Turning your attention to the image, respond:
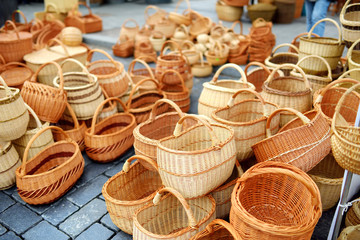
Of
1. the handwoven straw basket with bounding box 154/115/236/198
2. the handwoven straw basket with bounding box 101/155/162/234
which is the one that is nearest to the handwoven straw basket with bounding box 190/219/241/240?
the handwoven straw basket with bounding box 154/115/236/198

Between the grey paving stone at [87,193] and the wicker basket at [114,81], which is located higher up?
the wicker basket at [114,81]

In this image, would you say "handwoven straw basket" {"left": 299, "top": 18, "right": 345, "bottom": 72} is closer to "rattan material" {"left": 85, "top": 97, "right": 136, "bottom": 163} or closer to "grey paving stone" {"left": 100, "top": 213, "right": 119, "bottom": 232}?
"rattan material" {"left": 85, "top": 97, "right": 136, "bottom": 163}

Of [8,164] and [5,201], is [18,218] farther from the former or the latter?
[8,164]

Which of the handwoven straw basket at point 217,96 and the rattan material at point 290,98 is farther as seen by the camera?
the handwoven straw basket at point 217,96

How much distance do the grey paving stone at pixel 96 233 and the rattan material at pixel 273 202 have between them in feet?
3.44

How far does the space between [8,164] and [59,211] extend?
653 mm

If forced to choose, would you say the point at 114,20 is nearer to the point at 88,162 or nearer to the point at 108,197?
the point at 88,162

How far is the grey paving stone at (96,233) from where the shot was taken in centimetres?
226

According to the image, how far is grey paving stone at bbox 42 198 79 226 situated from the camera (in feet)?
7.99

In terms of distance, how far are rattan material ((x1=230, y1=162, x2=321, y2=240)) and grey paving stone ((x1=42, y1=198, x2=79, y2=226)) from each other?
57.0 inches

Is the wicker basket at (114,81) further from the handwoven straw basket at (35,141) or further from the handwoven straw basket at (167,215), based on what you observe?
the handwoven straw basket at (167,215)

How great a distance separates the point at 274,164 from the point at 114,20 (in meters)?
7.90

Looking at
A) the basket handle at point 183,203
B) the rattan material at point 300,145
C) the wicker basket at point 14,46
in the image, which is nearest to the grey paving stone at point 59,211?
the basket handle at point 183,203

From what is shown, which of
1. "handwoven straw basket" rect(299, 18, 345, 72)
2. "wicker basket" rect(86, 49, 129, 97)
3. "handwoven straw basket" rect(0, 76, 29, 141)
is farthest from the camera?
"wicker basket" rect(86, 49, 129, 97)
